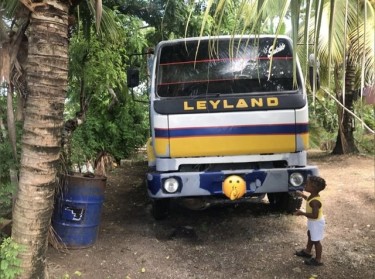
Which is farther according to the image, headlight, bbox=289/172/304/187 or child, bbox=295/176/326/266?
headlight, bbox=289/172/304/187

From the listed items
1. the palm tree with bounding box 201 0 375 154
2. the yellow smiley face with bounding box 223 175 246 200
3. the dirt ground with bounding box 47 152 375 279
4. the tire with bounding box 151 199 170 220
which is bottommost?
the dirt ground with bounding box 47 152 375 279

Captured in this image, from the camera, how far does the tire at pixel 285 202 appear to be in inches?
230

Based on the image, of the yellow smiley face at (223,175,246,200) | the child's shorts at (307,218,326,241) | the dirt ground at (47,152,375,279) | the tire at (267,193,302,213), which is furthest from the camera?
the tire at (267,193,302,213)

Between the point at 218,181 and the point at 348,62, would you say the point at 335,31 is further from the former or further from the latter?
the point at 348,62

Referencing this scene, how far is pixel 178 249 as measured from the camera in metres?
4.85

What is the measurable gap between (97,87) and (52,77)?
3121 millimetres

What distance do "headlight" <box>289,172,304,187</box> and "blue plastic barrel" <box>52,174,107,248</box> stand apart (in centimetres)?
201

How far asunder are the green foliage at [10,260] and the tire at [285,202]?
363cm

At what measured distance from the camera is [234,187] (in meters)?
4.64

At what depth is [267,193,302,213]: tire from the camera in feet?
19.1

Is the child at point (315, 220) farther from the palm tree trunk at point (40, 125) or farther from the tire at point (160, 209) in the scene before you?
the palm tree trunk at point (40, 125)

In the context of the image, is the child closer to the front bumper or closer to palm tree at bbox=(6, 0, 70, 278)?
the front bumper

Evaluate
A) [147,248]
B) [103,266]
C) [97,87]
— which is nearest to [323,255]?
[147,248]

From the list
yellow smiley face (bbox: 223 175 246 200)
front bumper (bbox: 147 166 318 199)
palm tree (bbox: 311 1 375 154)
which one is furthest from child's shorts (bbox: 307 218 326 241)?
palm tree (bbox: 311 1 375 154)
